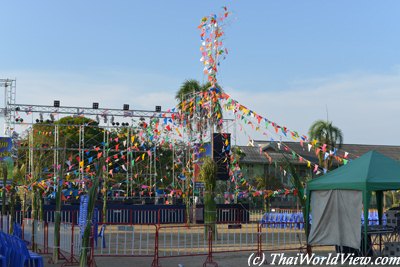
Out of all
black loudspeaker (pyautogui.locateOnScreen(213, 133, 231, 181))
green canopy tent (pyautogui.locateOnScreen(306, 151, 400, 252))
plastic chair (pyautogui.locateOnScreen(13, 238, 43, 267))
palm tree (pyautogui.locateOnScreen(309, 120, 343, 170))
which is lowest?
plastic chair (pyautogui.locateOnScreen(13, 238, 43, 267))

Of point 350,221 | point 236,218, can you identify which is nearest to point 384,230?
point 350,221

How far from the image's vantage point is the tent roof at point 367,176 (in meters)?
12.5

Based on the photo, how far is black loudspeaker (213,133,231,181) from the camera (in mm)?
28953

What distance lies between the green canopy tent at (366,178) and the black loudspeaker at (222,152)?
14958 mm

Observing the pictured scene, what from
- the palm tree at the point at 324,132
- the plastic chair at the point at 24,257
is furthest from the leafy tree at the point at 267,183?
the plastic chair at the point at 24,257

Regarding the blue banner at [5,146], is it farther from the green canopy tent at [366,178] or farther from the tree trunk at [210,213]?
the green canopy tent at [366,178]

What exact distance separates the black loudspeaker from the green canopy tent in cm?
1496

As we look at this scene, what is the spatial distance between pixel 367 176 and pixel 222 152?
55.3 ft

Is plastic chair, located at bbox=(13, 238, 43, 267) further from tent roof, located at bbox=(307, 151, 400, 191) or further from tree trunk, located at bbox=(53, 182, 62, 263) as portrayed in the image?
tent roof, located at bbox=(307, 151, 400, 191)

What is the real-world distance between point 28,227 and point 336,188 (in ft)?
29.6

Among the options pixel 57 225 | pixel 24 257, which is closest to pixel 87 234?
pixel 24 257

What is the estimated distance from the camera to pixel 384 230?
13617mm

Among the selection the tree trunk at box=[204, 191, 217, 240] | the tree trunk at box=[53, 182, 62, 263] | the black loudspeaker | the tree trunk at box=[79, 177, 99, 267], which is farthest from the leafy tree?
the tree trunk at box=[79, 177, 99, 267]

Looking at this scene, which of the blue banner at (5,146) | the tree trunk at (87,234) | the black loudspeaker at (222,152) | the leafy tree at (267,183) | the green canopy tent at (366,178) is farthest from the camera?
the leafy tree at (267,183)
